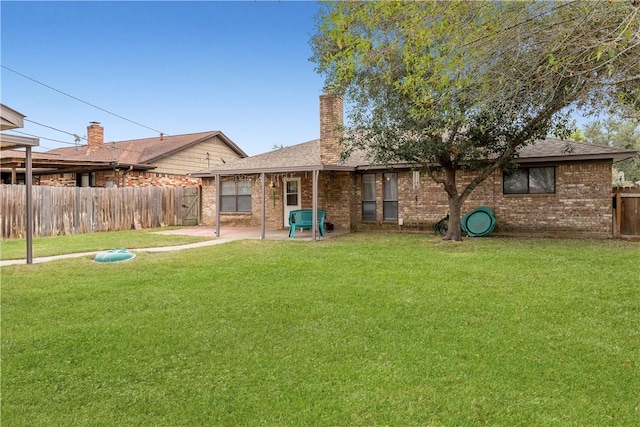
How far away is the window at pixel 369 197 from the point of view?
15.0 meters

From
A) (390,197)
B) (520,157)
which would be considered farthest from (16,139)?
(520,157)

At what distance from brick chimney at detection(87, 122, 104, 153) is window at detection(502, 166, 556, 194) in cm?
2065

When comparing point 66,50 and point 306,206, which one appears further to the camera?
point 66,50

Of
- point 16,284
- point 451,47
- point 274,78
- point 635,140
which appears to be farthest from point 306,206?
point 635,140

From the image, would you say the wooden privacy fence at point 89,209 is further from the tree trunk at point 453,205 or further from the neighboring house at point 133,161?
the tree trunk at point 453,205

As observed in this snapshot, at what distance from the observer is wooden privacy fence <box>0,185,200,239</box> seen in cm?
1322

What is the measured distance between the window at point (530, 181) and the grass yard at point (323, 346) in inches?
215

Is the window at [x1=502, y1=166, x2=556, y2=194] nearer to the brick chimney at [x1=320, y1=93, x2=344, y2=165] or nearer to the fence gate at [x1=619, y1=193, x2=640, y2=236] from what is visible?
the fence gate at [x1=619, y1=193, x2=640, y2=236]

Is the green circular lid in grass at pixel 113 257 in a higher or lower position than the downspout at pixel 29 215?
lower

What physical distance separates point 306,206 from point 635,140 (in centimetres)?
2525

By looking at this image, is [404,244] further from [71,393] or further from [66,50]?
[66,50]

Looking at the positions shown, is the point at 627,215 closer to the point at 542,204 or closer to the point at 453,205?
the point at 542,204

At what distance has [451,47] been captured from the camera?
14.3ft

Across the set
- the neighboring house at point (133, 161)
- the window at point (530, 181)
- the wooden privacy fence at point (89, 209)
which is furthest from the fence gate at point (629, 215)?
the neighboring house at point (133, 161)
